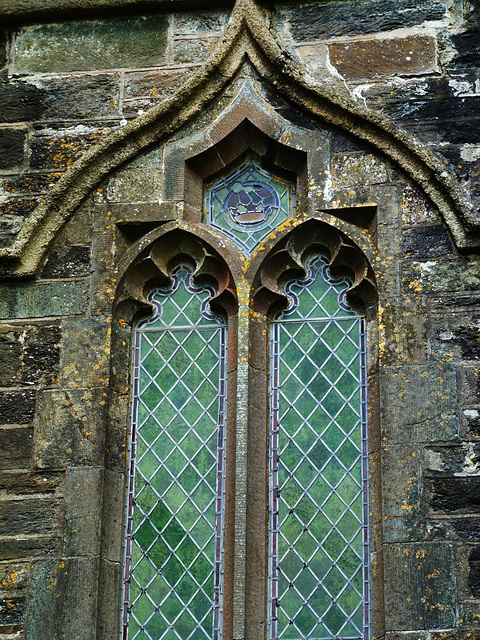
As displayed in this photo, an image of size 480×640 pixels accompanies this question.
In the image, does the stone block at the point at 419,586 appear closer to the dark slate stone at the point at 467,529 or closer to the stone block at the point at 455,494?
the dark slate stone at the point at 467,529

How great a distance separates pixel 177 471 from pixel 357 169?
1.87m

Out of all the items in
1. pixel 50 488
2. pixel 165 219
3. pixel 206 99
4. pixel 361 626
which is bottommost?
pixel 361 626

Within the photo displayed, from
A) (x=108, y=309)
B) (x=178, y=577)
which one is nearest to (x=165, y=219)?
(x=108, y=309)

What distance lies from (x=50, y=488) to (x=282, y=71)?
2629 millimetres

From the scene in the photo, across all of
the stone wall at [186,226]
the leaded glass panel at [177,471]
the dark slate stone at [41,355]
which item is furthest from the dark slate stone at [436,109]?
the dark slate stone at [41,355]

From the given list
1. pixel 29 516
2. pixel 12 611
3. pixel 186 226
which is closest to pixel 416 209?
pixel 186 226

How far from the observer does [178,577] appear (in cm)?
823

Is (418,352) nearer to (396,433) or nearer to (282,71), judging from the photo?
(396,433)

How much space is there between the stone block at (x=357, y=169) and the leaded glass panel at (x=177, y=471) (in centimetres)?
93

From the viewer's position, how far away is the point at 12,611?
8.04 metres

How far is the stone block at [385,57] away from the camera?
29.9ft

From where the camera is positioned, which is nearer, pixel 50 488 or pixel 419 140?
pixel 50 488

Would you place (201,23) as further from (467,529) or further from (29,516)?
(467,529)

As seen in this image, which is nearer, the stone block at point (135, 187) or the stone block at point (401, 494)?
the stone block at point (401, 494)
